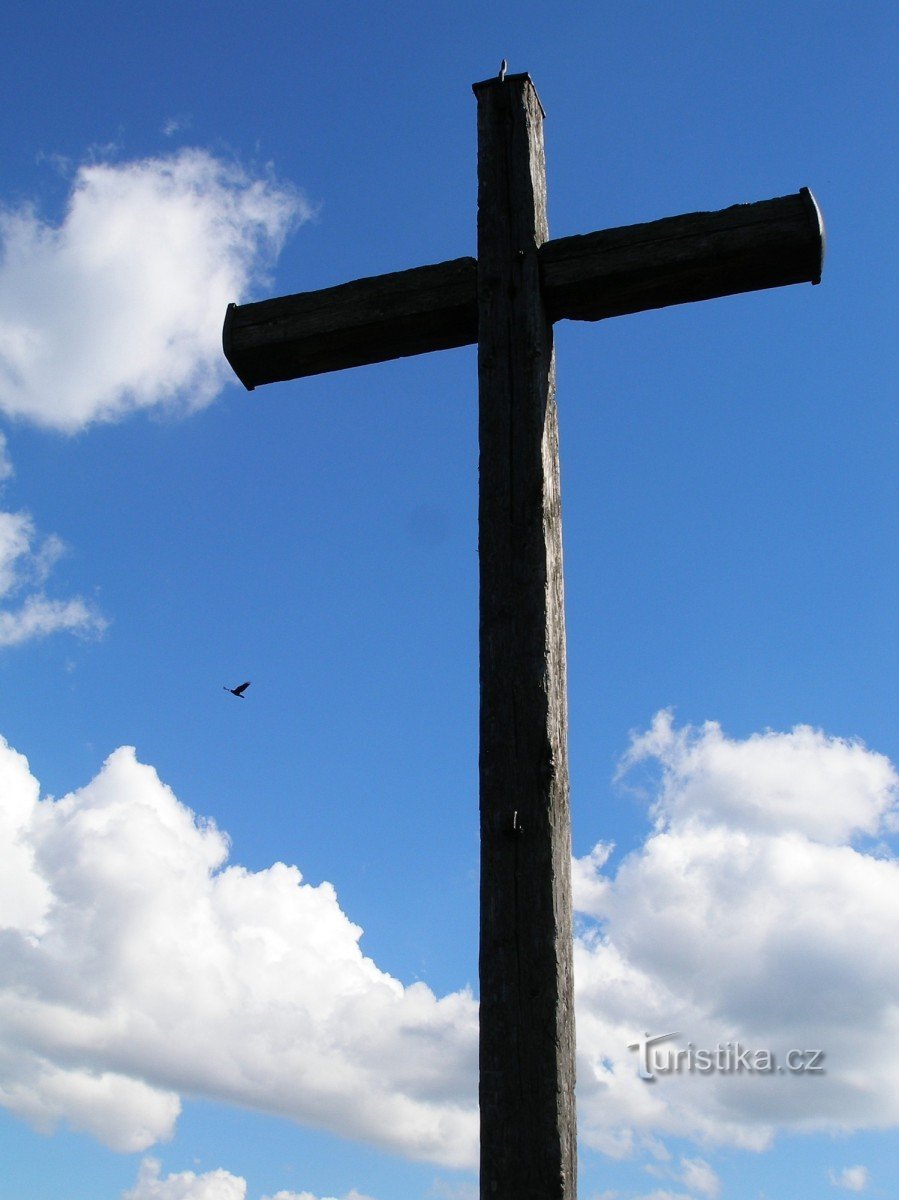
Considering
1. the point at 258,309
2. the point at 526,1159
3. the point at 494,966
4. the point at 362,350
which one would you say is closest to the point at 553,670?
the point at 494,966

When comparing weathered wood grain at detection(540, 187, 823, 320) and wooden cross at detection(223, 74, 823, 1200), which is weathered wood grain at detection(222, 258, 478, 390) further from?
weathered wood grain at detection(540, 187, 823, 320)

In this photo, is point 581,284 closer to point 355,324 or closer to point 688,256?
point 688,256

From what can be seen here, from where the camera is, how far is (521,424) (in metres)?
3.63

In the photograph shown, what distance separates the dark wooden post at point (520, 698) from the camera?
292cm

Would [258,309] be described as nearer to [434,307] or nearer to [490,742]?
[434,307]

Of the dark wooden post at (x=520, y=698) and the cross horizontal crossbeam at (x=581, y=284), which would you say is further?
the cross horizontal crossbeam at (x=581, y=284)

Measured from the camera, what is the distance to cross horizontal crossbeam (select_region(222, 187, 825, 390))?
12.7ft

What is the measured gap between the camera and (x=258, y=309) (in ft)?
14.1

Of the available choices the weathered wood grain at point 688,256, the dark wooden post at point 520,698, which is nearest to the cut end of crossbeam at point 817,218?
the weathered wood grain at point 688,256

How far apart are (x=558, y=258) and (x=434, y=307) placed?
45 cm

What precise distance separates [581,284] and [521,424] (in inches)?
22.8

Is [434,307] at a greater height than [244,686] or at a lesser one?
greater

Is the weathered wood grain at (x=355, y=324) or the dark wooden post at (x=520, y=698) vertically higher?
the weathered wood grain at (x=355, y=324)

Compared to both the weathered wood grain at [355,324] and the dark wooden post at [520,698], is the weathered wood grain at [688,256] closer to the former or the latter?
the dark wooden post at [520,698]
